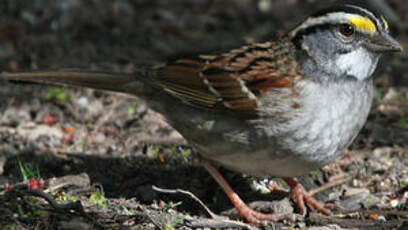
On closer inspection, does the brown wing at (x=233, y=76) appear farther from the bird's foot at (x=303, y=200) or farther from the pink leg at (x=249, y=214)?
the bird's foot at (x=303, y=200)

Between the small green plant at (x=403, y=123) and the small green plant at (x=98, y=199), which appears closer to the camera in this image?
the small green plant at (x=98, y=199)

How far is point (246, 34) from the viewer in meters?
7.59

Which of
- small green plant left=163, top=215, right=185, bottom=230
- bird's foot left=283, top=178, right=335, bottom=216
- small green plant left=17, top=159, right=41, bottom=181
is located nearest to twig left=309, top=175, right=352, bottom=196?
bird's foot left=283, top=178, right=335, bottom=216

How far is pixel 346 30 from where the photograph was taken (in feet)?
13.2

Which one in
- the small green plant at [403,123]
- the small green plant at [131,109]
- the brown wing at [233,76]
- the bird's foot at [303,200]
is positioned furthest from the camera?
the small green plant at [131,109]

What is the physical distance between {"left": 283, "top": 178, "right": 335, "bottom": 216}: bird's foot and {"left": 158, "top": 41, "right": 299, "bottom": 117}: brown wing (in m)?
0.75

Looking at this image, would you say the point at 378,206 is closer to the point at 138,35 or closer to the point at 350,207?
the point at 350,207

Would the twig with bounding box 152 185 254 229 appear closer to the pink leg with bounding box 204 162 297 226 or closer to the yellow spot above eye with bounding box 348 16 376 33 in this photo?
the pink leg with bounding box 204 162 297 226

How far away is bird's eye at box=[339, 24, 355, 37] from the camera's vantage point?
4014 mm

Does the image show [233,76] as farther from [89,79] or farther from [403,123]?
[403,123]

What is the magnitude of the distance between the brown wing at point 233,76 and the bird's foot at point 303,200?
0.75 meters

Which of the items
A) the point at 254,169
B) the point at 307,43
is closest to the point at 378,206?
the point at 254,169

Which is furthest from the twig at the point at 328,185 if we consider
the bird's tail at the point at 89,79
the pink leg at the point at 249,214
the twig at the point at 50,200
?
the twig at the point at 50,200

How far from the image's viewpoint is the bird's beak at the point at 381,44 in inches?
156
